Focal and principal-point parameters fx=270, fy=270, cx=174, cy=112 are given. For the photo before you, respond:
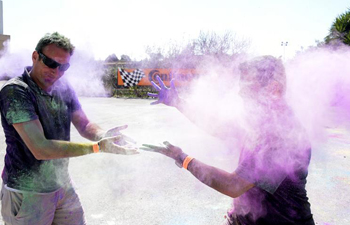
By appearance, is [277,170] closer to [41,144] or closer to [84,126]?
[41,144]

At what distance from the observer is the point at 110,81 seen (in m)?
19.2

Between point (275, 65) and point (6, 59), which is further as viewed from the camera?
point (6, 59)

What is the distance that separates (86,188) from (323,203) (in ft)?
10.4

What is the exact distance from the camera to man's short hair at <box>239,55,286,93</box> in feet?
5.35

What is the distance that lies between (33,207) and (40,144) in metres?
0.46

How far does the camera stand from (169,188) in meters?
3.83

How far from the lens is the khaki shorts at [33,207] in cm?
175

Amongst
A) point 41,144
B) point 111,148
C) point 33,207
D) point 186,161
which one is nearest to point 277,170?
point 186,161

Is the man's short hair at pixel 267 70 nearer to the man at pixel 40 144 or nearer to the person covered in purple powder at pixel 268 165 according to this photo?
the person covered in purple powder at pixel 268 165

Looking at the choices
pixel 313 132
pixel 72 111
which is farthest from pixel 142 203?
pixel 313 132

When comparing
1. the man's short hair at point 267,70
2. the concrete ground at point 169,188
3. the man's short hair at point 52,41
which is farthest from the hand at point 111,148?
the concrete ground at point 169,188

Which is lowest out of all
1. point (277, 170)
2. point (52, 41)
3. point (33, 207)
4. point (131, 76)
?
point (131, 76)

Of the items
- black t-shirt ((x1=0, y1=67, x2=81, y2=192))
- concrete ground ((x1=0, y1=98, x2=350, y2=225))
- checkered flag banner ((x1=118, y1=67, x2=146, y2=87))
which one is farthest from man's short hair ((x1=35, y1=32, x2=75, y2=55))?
checkered flag banner ((x1=118, y1=67, x2=146, y2=87))

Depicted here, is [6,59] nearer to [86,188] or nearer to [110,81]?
[86,188]
